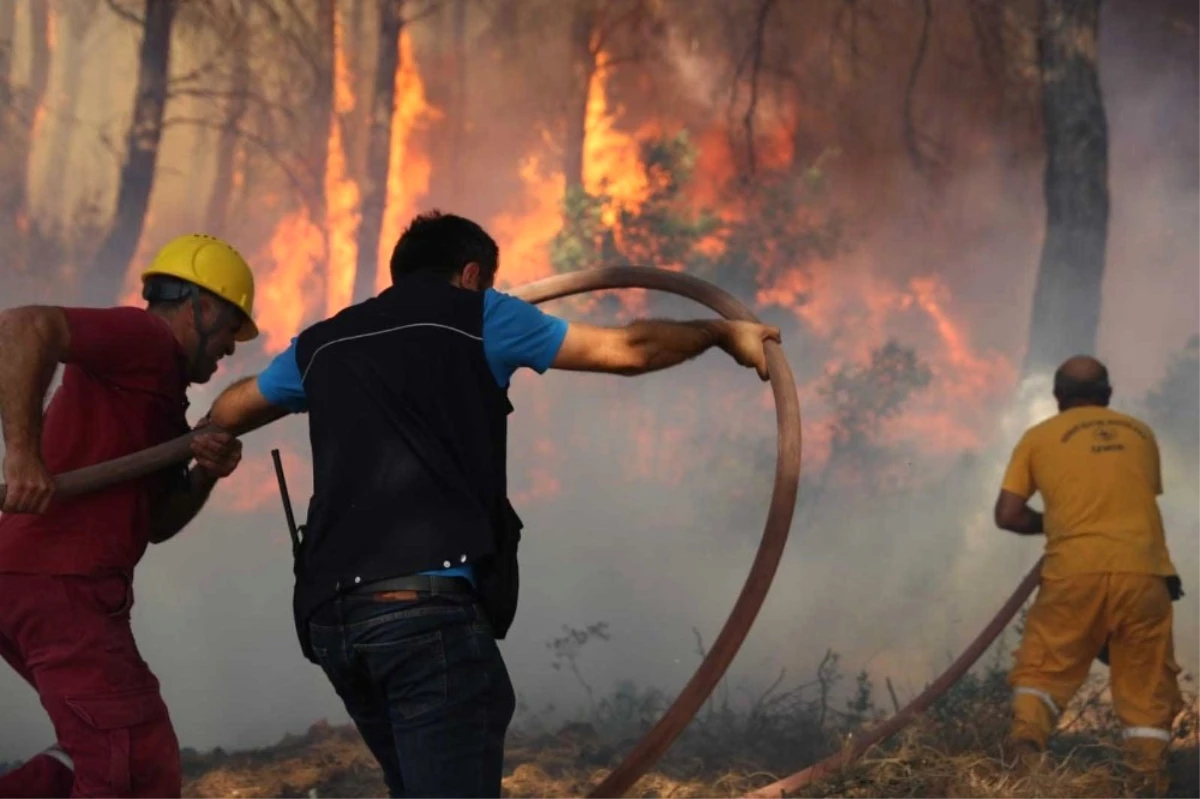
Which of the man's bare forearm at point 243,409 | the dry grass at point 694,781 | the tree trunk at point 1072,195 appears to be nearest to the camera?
the man's bare forearm at point 243,409

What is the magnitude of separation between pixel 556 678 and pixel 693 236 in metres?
2.52

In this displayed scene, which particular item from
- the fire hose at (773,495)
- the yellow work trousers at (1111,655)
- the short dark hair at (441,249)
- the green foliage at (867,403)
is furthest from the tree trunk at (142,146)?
the yellow work trousers at (1111,655)

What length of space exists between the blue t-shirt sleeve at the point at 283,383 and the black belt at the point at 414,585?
0.56 metres

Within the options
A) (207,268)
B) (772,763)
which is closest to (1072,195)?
(772,763)

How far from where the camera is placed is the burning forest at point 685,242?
7883mm

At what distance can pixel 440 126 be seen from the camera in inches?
324

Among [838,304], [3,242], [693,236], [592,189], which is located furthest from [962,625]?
[3,242]

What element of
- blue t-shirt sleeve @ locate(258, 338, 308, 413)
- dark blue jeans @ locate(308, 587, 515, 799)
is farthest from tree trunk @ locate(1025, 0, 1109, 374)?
dark blue jeans @ locate(308, 587, 515, 799)

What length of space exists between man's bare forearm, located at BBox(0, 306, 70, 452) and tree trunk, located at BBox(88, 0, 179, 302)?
15.2ft

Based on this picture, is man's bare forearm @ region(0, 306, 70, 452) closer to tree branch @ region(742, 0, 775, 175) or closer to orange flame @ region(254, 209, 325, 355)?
orange flame @ region(254, 209, 325, 355)

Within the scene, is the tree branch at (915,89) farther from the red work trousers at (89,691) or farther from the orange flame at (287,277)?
the red work trousers at (89,691)

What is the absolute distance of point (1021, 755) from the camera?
5.46m

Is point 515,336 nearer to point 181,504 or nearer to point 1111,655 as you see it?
point 181,504

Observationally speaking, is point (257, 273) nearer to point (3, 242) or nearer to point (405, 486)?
point (3, 242)
